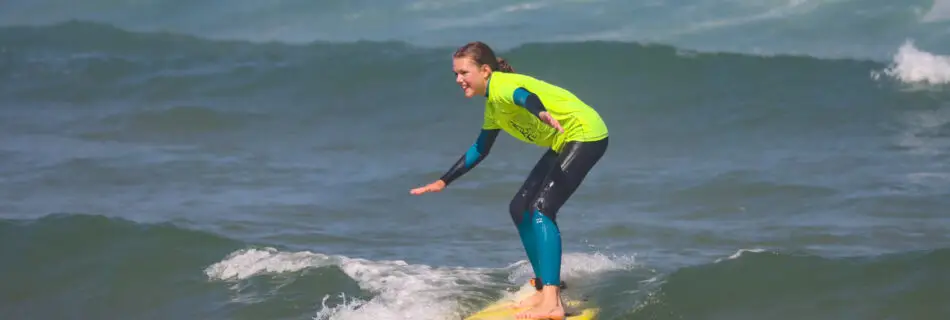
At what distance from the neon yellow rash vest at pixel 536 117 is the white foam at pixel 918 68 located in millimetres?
10501

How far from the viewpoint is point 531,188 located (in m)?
6.12

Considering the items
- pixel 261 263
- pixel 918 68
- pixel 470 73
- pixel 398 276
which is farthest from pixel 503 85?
pixel 918 68

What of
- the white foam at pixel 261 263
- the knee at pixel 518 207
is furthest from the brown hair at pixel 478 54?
the white foam at pixel 261 263

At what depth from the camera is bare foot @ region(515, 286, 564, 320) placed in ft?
19.7

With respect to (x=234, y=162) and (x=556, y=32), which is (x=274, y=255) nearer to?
(x=234, y=162)

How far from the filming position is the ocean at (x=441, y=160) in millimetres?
7273

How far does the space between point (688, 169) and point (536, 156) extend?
1734 millimetres

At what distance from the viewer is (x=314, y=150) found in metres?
13.6

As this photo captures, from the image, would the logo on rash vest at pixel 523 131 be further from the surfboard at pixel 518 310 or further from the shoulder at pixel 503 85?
the surfboard at pixel 518 310

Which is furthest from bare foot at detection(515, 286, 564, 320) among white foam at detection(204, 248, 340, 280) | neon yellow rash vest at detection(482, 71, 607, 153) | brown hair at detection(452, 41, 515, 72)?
white foam at detection(204, 248, 340, 280)

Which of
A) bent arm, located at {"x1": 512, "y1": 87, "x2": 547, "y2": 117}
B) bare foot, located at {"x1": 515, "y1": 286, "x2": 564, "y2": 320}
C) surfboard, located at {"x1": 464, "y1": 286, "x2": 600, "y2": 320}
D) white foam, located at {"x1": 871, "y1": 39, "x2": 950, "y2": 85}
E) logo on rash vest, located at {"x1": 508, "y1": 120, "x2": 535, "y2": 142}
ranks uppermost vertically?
white foam, located at {"x1": 871, "y1": 39, "x2": 950, "y2": 85}

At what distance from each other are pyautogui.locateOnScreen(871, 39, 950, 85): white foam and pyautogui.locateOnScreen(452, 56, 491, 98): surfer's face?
429 inches

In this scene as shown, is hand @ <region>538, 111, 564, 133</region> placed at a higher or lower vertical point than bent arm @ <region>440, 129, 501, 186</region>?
higher

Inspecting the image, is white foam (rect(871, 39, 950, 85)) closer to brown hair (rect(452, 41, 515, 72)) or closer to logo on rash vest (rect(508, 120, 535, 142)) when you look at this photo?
logo on rash vest (rect(508, 120, 535, 142))
